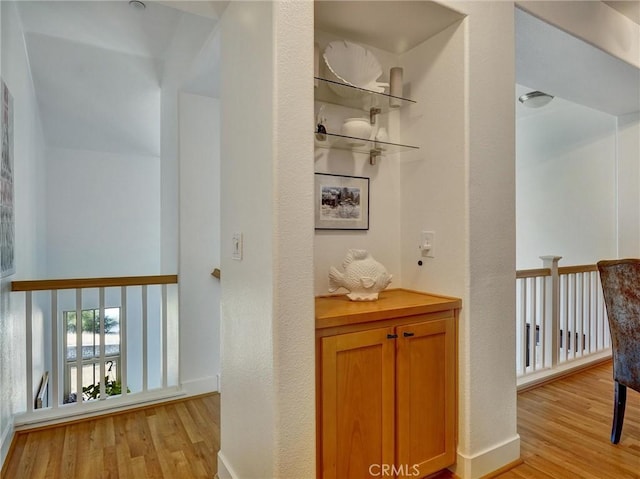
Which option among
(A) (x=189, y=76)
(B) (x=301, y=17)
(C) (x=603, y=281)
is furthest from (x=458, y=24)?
(A) (x=189, y=76)

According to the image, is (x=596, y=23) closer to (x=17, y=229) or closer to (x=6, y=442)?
(x=17, y=229)

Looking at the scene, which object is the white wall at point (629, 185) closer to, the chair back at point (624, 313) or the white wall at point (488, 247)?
the chair back at point (624, 313)

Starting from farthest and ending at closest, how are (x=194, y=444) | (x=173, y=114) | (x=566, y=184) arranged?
(x=566, y=184), (x=173, y=114), (x=194, y=444)

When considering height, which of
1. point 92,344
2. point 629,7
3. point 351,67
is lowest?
point 92,344

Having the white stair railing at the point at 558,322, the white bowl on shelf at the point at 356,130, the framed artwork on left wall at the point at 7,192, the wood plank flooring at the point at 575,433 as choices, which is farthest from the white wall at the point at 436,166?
the framed artwork on left wall at the point at 7,192

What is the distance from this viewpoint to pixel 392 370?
1.55 m

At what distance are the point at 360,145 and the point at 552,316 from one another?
240 cm

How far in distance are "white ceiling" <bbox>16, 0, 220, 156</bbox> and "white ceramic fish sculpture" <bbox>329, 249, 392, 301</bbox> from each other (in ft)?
4.42

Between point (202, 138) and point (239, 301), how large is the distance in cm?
170

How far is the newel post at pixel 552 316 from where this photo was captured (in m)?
3.08

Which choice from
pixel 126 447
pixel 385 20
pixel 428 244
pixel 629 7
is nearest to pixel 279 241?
pixel 428 244

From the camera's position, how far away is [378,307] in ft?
5.18

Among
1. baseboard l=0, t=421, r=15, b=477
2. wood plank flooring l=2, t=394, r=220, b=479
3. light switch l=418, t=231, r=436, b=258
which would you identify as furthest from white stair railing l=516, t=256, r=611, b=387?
baseboard l=0, t=421, r=15, b=477

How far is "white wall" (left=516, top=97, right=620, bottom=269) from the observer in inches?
150
